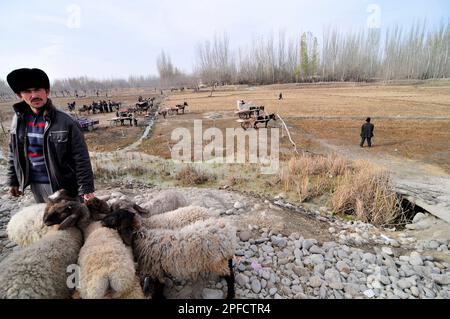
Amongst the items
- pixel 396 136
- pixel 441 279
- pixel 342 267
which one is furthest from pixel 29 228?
pixel 396 136

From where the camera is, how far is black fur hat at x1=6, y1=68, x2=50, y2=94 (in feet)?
7.64

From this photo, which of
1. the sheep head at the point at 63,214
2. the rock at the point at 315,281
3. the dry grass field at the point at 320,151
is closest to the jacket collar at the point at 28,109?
the sheep head at the point at 63,214

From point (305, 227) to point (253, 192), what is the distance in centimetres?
252

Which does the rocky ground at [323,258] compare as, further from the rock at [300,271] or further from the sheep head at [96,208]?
the sheep head at [96,208]

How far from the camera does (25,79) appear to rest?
7.79 ft

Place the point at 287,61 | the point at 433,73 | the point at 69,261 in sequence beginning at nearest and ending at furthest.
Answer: the point at 69,261
the point at 433,73
the point at 287,61

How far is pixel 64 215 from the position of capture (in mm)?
2695

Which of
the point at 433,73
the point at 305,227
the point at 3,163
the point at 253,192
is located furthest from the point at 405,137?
the point at 433,73

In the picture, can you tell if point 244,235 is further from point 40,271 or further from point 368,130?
point 368,130

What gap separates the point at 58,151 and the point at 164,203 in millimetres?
1935

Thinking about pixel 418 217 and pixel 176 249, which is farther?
pixel 418 217

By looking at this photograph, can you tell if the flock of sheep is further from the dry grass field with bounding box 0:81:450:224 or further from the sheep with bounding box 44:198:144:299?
the dry grass field with bounding box 0:81:450:224

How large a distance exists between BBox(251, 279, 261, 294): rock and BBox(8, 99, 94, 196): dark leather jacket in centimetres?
238
